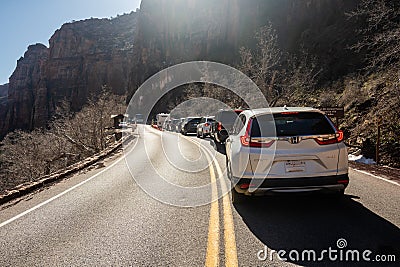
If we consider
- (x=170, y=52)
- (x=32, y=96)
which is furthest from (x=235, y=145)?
(x=32, y=96)

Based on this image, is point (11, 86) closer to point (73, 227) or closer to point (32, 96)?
point (32, 96)

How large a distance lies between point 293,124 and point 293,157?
664mm

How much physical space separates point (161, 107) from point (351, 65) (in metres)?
61.7

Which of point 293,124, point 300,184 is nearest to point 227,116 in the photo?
point 293,124

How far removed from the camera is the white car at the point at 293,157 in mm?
5332

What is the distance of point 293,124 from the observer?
18.8 feet

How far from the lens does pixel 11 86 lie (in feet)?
491

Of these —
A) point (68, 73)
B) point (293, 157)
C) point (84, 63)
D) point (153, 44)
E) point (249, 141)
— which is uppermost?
point (153, 44)

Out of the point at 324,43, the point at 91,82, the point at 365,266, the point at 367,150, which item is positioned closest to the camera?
the point at 365,266

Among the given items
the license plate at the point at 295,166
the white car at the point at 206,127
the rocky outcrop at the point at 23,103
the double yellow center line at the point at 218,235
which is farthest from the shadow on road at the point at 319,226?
the rocky outcrop at the point at 23,103

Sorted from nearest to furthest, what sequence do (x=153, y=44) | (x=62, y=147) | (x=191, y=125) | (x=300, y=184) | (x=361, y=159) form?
(x=300, y=184)
(x=361, y=159)
(x=191, y=125)
(x=62, y=147)
(x=153, y=44)

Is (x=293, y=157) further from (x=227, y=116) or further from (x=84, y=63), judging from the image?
(x=84, y=63)

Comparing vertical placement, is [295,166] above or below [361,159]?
above

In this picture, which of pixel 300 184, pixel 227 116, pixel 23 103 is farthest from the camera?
pixel 23 103
